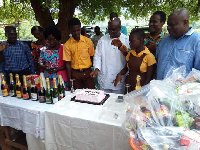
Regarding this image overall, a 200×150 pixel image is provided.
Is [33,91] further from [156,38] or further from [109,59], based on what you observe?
[156,38]

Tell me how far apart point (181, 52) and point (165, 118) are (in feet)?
4.04

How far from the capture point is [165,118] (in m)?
1.07

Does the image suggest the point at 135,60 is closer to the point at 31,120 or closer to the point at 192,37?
the point at 192,37

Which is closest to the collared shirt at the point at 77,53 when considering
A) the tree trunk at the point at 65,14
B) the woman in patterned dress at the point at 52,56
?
the woman in patterned dress at the point at 52,56

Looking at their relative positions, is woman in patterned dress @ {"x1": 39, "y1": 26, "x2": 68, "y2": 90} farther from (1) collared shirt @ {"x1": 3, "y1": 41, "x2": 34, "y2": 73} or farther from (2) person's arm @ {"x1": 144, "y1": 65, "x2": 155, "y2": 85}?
(2) person's arm @ {"x1": 144, "y1": 65, "x2": 155, "y2": 85}

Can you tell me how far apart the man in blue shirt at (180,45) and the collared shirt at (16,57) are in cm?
232

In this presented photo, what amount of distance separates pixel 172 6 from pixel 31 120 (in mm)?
5927

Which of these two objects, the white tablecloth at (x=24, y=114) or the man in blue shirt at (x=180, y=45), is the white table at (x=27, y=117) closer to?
the white tablecloth at (x=24, y=114)

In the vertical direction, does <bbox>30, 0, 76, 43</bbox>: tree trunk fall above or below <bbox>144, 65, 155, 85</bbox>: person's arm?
above

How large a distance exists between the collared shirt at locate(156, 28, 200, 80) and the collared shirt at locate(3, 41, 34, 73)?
230cm

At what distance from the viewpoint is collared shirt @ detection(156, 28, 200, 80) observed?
6.47 ft

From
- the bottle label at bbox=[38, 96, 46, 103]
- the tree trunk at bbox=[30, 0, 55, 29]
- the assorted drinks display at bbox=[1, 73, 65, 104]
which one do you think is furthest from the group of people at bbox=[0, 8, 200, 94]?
the tree trunk at bbox=[30, 0, 55, 29]

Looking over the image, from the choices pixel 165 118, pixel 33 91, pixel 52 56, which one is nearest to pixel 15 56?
pixel 52 56

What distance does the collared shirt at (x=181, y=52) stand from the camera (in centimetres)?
197
